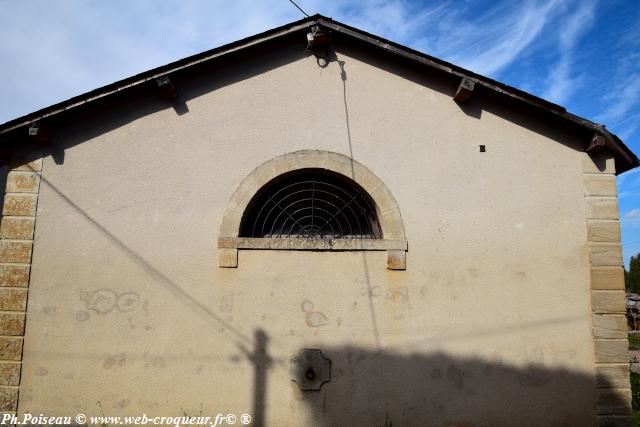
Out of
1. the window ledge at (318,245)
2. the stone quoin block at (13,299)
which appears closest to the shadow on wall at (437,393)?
the window ledge at (318,245)

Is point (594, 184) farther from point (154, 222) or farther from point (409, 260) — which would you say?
point (154, 222)

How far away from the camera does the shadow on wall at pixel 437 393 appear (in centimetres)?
500

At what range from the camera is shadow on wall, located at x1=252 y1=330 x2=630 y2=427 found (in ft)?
16.4

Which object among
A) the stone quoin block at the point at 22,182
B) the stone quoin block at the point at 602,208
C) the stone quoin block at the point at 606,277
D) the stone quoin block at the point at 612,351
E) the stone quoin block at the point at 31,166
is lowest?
the stone quoin block at the point at 612,351

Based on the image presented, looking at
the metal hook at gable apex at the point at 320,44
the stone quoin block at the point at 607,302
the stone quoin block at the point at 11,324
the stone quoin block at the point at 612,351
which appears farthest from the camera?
the metal hook at gable apex at the point at 320,44

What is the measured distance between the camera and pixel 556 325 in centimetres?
525

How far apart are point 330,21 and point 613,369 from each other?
5.44 metres

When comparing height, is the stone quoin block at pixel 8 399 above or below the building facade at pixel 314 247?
below

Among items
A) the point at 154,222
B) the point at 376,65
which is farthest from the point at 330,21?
the point at 154,222

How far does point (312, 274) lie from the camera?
206 inches

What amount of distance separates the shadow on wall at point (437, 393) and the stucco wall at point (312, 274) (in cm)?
2

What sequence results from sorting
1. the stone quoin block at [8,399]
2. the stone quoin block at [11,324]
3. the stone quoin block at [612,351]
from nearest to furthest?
the stone quoin block at [8,399]
the stone quoin block at [11,324]
the stone quoin block at [612,351]

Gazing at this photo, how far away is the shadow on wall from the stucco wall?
0.9 inches

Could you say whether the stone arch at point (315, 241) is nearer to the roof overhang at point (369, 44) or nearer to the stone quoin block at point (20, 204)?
the roof overhang at point (369, 44)
